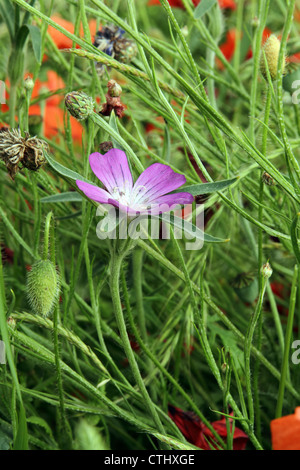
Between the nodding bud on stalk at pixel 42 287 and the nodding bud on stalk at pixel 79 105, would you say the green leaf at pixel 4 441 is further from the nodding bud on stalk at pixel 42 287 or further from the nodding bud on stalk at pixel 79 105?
the nodding bud on stalk at pixel 79 105

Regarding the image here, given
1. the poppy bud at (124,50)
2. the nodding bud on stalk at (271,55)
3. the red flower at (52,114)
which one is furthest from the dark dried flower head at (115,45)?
the red flower at (52,114)

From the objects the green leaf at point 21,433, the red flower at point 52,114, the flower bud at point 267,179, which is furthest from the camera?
the red flower at point 52,114

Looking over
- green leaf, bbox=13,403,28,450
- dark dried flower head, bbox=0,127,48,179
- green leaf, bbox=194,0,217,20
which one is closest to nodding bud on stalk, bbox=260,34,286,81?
green leaf, bbox=194,0,217,20

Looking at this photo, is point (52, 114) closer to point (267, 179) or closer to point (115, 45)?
point (115, 45)

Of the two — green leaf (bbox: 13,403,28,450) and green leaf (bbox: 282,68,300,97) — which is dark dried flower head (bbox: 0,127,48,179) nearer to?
green leaf (bbox: 13,403,28,450)

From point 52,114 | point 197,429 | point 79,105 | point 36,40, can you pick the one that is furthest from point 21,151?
point 52,114

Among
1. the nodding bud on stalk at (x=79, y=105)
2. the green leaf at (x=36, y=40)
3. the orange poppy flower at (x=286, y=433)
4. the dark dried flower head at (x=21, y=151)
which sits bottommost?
the orange poppy flower at (x=286, y=433)
